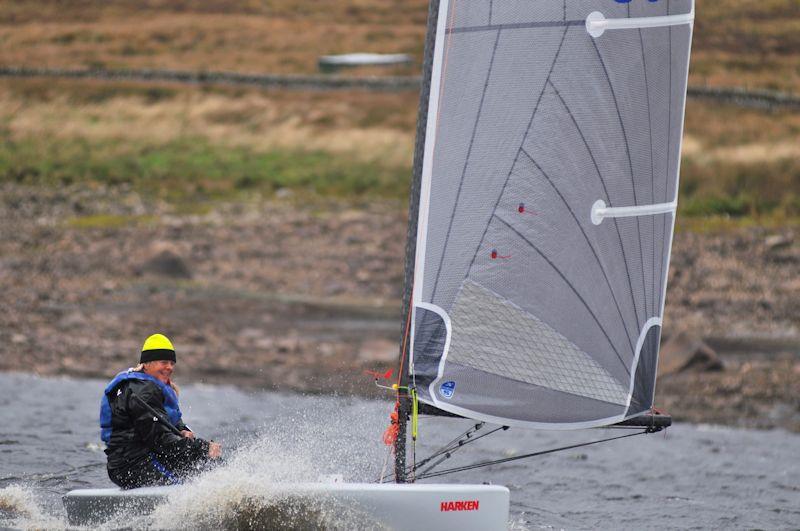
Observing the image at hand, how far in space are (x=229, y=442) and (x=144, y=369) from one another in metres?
5.86

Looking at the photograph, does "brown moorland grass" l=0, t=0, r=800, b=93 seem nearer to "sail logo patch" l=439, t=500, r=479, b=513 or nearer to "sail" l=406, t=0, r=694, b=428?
"sail" l=406, t=0, r=694, b=428

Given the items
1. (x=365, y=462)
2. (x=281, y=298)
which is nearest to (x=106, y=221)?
(x=281, y=298)

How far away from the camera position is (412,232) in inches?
485

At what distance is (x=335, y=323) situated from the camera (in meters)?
25.5

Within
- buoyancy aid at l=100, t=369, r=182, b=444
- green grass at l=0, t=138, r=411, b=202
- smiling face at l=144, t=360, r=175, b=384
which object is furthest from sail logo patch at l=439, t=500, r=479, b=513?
green grass at l=0, t=138, r=411, b=202

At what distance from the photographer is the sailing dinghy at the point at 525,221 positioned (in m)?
12.2

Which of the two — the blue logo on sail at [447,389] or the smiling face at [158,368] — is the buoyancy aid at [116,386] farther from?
the blue logo on sail at [447,389]

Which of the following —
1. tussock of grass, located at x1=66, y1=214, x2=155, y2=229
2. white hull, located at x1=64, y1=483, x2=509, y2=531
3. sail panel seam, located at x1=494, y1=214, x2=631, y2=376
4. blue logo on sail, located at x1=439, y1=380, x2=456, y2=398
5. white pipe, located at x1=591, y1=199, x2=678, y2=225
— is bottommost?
tussock of grass, located at x1=66, y1=214, x2=155, y2=229

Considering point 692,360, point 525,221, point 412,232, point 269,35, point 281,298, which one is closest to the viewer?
point 412,232

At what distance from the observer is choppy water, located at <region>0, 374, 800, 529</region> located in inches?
510

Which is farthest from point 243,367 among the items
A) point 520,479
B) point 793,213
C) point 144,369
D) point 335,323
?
point 793,213

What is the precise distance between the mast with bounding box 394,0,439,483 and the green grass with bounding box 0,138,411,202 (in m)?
25.4

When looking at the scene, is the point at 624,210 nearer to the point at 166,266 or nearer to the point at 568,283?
the point at 568,283

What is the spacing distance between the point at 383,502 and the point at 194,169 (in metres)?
30.1
